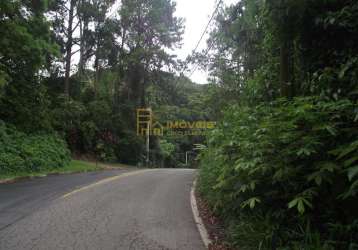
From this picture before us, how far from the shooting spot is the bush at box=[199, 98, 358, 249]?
4562mm

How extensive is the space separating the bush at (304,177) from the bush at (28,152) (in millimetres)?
12936

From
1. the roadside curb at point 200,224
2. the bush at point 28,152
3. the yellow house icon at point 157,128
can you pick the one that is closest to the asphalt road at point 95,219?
the roadside curb at point 200,224

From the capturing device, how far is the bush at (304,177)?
15.0 ft

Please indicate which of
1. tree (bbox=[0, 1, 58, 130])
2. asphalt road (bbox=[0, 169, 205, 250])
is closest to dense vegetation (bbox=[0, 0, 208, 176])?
tree (bbox=[0, 1, 58, 130])

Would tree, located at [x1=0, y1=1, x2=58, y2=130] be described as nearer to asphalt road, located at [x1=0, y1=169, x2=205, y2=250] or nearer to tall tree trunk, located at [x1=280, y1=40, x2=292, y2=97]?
asphalt road, located at [x1=0, y1=169, x2=205, y2=250]

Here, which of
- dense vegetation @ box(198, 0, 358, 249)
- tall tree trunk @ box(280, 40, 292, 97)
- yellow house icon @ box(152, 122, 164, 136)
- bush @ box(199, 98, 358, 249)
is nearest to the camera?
bush @ box(199, 98, 358, 249)

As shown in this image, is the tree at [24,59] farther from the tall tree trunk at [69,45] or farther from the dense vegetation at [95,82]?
the tall tree trunk at [69,45]

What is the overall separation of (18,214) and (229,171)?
4483 millimetres

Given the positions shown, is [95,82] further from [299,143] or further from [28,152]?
[299,143]

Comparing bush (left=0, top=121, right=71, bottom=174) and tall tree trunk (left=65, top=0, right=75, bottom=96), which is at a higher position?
tall tree trunk (left=65, top=0, right=75, bottom=96)

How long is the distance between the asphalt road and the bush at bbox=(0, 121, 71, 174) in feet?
15.6

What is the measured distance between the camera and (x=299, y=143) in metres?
5.19

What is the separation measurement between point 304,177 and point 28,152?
52.5 ft

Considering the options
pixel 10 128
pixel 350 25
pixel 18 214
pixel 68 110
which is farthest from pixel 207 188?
pixel 68 110
